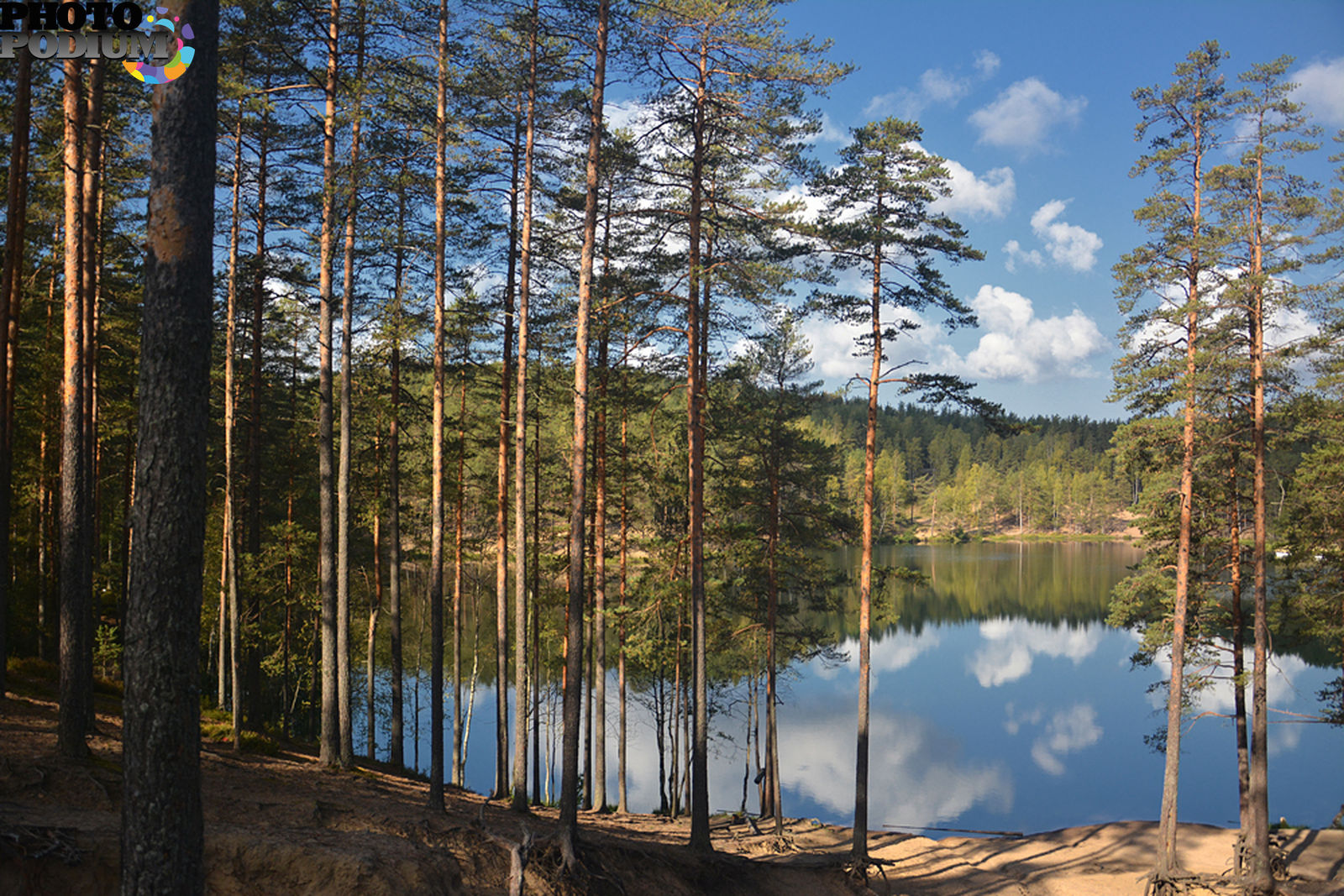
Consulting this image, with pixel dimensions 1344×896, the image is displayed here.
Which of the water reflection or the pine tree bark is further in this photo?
the water reflection

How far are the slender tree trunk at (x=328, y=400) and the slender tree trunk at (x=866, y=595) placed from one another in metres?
8.40

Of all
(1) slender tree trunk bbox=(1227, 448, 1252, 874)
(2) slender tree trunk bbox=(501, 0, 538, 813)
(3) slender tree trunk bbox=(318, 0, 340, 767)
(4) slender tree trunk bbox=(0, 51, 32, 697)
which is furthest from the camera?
(1) slender tree trunk bbox=(1227, 448, 1252, 874)

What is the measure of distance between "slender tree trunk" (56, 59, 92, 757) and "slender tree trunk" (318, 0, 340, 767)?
9.46 ft

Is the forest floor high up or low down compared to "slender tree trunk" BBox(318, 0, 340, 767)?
down

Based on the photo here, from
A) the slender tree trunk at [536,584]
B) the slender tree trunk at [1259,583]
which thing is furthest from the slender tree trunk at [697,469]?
the slender tree trunk at [1259,583]

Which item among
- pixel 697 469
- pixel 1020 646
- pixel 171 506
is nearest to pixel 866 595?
pixel 697 469

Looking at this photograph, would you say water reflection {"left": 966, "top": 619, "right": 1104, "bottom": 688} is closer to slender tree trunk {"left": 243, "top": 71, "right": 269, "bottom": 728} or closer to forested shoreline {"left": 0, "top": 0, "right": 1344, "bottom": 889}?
forested shoreline {"left": 0, "top": 0, "right": 1344, "bottom": 889}

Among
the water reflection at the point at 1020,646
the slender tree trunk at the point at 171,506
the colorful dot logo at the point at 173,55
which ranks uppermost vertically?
the colorful dot logo at the point at 173,55

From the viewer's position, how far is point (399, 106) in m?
10.3

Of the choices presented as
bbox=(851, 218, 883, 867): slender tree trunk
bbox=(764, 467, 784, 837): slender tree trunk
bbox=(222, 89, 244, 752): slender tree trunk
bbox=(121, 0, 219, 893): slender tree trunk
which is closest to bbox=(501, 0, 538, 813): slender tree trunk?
bbox=(222, 89, 244, 752): slender tree trunk

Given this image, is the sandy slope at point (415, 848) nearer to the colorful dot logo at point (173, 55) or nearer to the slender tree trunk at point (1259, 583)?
the slender tree trunk at point (1259, 583)

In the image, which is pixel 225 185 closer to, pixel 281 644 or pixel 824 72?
pixel 824 72

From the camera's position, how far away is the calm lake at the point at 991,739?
2322cm

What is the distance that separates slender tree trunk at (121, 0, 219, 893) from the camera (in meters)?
3.78
